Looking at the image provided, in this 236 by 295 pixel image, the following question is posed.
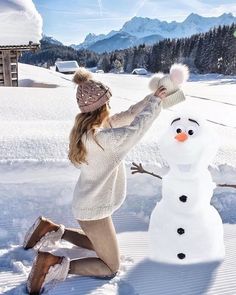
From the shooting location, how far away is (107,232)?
2.27 meters

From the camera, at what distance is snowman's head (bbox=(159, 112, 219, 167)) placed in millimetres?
2371

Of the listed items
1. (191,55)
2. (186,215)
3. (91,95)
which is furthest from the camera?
(191,55)

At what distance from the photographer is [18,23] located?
33.6ft

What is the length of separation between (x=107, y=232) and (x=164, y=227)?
15.4 inches

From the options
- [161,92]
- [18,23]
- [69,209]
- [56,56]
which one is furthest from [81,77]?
[56,56]

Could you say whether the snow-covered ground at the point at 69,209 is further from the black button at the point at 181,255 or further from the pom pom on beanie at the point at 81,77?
the pom pom on beanie at the point at 81,77

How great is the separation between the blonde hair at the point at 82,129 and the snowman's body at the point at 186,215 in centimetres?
44

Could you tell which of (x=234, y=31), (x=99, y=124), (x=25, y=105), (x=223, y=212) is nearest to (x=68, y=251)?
(x=99, y=124)

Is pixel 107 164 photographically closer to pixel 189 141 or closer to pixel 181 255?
pixel 189 141

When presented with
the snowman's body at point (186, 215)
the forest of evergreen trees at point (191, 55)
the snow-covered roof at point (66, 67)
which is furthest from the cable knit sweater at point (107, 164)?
the snow-covered roof at point (66, 67)

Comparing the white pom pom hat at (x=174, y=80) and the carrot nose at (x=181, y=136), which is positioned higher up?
the white pom pom hat at (x=174, y=80)

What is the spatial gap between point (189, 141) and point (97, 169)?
0.53 metres

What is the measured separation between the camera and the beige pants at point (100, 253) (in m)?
2.27

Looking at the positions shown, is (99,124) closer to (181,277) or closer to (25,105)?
(181,277)
